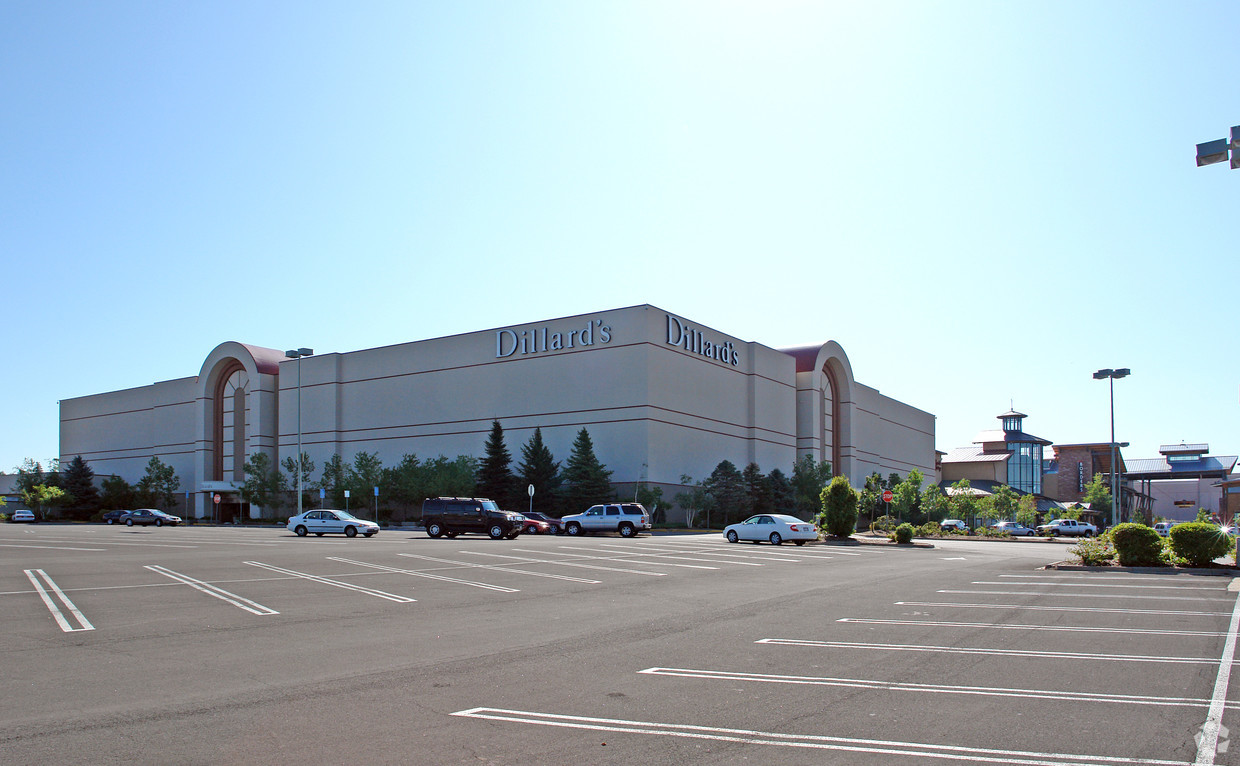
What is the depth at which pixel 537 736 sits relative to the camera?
654cm

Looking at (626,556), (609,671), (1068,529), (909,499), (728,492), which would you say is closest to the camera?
(609,671)

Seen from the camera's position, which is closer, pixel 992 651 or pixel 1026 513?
pixel 992 651

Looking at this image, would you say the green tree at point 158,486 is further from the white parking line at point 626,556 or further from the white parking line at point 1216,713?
the white parking line at point 1216,713

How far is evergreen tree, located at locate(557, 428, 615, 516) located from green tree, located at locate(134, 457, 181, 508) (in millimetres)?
44427

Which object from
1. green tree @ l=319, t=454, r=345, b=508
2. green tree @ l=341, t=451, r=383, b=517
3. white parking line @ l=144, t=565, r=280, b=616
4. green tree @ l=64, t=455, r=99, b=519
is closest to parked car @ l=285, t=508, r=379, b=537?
green tree @ l=341, t=451, r=383, b=517

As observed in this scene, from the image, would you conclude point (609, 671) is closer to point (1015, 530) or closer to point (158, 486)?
point (1015, 530)

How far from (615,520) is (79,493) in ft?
207

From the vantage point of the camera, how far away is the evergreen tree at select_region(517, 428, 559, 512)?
58469 millimetres

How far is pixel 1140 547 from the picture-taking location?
2297cm

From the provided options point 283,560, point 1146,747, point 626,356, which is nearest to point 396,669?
point 1146,747

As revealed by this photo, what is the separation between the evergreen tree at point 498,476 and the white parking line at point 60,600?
40.4 m

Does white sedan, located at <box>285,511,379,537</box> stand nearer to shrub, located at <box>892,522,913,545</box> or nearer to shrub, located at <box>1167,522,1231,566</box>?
shrub, located at <box>892,522,913,545</box>

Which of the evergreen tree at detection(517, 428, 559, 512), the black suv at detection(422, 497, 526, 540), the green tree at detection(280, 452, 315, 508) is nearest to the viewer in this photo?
the black suv at detection(422, 497, 526, 540)

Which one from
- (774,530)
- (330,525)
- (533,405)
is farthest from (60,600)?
(533,405)
